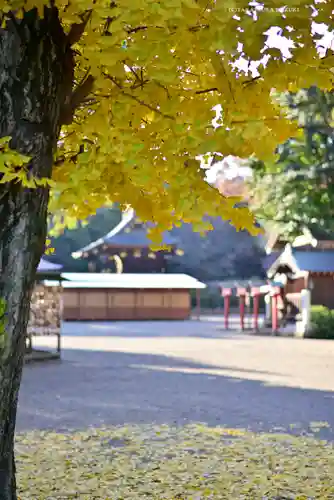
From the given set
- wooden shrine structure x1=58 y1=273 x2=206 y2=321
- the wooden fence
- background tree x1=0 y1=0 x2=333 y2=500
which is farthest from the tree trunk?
wooden shrine structure x1=58 y1=273 x2=206 y2=321

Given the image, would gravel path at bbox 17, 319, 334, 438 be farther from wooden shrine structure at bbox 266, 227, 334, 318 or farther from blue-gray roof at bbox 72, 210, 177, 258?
blue-gray roof at bbox 72, 210, 177, 258

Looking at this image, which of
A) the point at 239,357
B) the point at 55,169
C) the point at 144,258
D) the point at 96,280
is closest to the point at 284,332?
the point at 239,357

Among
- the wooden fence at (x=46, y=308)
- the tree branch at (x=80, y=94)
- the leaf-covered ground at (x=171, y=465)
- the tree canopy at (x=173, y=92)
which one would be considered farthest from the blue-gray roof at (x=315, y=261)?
the tree branch at (x=80, y=94)

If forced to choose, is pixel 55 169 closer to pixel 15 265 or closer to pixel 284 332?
pixel 15 265

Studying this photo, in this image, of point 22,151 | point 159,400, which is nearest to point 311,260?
point 159,400

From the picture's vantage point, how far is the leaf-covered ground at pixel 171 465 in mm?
5477

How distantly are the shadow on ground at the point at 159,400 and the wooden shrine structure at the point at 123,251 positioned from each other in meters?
34.5

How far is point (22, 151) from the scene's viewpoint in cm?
397

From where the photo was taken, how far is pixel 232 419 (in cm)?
904

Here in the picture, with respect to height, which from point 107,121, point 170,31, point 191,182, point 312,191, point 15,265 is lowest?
point 15,265

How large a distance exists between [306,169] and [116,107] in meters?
21.9

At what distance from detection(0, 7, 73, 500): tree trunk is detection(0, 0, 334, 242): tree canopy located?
0.45ft

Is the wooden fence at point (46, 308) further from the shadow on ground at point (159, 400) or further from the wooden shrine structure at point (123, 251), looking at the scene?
the wooden shrine structure at point (123, 251)

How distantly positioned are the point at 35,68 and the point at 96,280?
140 ft
